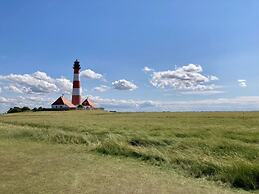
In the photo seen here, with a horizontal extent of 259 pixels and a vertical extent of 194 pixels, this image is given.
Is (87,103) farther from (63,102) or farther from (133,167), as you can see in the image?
(133,167)

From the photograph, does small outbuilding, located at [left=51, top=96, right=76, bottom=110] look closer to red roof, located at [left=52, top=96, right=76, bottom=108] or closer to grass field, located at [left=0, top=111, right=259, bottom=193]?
red roof, located at [left=52, top=96, right=76, bottom=108]

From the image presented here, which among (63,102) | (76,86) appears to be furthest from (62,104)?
(76,86)

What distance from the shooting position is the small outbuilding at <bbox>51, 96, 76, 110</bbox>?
290ft

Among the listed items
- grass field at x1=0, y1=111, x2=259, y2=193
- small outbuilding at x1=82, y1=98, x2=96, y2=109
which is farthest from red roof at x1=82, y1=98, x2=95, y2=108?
grass field at x1=0, y1=111, x2=259, y2=193

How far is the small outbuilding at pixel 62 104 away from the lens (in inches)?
3479

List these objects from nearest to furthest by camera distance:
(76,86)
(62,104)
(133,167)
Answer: (133,167)
(76,86)
(62,104)

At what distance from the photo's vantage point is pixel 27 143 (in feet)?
60.6

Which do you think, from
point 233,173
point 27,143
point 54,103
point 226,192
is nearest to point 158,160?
point 233,173

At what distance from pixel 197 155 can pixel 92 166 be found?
3540mm

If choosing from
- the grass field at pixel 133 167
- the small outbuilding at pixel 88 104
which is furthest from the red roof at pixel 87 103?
the grass field at pixel 133 167

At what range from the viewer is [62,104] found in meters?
89.7

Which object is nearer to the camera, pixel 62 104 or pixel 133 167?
pixel 133 167

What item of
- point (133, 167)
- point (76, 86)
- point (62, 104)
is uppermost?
point (76, 86)

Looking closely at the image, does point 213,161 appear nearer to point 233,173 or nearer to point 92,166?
point 233,173
